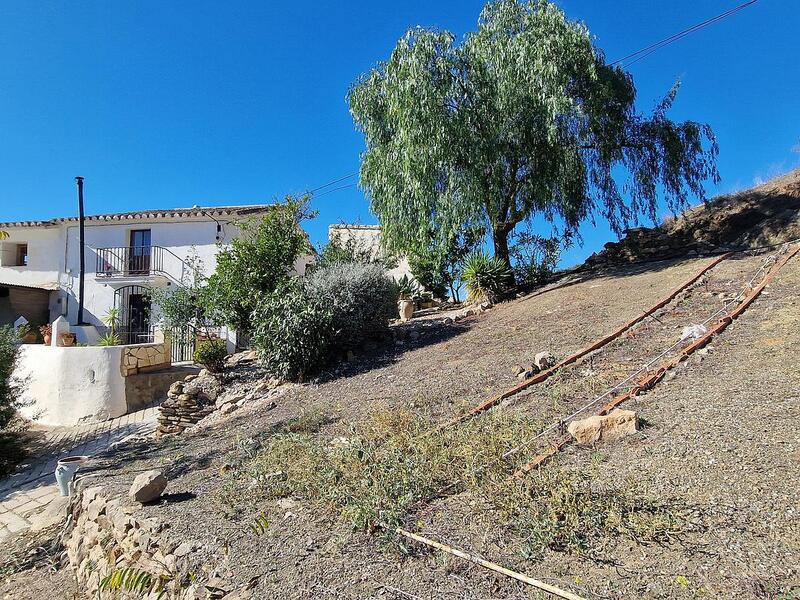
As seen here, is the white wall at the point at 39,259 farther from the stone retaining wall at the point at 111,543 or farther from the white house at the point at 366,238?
the stone retaining wall at the point at 111,543

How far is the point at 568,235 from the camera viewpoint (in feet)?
38.5

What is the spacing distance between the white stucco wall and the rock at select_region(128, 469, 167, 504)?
A: 7.55 meters

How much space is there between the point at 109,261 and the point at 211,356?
35.2 feet

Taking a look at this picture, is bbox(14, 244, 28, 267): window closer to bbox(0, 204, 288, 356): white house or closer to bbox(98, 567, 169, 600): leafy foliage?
bbox(0, 204, 288, 356): white house

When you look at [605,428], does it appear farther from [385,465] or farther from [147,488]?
[147,488]

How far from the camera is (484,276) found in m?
10.4

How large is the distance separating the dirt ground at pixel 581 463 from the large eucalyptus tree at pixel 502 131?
431cm

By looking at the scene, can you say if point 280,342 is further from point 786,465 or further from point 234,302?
point 786,465

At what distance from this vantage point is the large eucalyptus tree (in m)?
9.55

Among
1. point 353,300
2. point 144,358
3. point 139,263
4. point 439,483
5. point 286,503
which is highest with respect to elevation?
point 139,263

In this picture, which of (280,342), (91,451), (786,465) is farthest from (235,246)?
(786,465)

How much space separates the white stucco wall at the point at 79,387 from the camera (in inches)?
406

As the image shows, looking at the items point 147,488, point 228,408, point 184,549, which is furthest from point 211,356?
point 184,549

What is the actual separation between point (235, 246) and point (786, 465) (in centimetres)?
868
